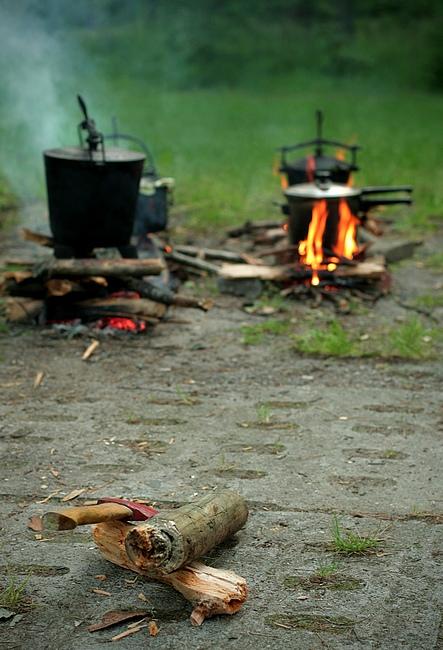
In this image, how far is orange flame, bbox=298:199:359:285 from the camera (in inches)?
287

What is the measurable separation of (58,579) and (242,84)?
2138 centimetres

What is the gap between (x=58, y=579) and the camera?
11.0 feet

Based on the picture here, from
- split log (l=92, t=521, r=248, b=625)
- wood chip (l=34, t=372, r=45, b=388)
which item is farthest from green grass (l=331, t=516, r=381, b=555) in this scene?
wood chip (l=34, t=372, r=45, b=388)

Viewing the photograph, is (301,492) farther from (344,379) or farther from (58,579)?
(344,379)

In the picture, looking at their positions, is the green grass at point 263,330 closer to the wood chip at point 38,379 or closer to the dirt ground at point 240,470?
the dirt ground at point 240,470

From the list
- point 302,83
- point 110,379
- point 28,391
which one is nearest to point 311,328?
point 110,379

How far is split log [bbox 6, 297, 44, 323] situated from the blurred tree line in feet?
57.7

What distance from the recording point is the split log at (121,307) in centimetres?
643

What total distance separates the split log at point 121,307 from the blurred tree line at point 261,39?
57.8ft

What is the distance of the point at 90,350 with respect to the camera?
596cm

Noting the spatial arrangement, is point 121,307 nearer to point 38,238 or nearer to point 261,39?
point 38,238

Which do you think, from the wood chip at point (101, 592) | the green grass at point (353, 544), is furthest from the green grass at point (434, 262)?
the wood chip at point (101, 592)

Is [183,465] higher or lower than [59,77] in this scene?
lower

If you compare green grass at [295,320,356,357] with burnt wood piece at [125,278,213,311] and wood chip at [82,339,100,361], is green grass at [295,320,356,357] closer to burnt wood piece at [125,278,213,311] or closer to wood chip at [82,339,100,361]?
burnt wood piece at [125,278,213,311]
